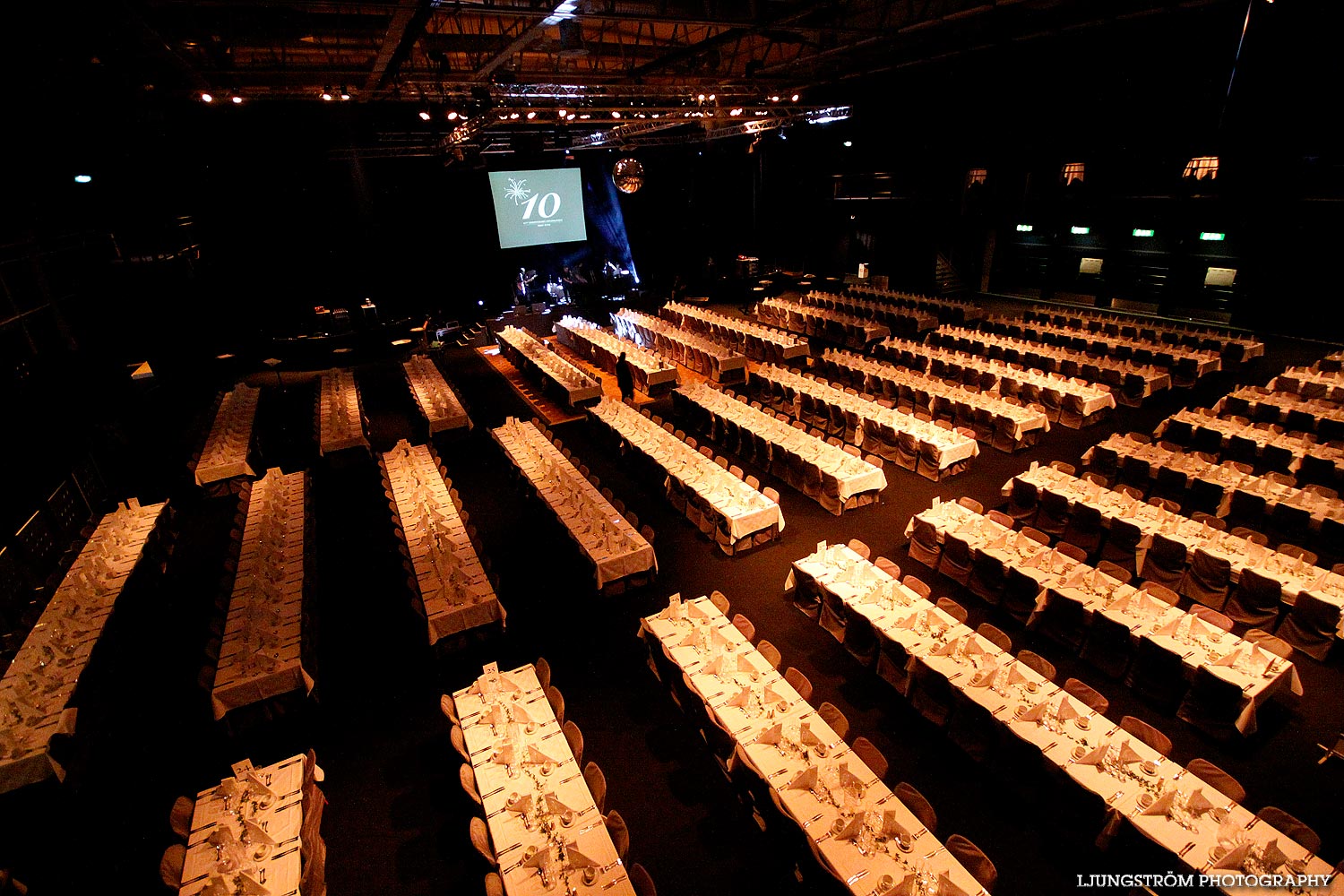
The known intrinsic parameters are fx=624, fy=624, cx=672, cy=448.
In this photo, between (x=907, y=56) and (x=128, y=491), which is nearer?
(x=128, y=491)

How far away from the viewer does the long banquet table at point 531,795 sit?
379 centimetres

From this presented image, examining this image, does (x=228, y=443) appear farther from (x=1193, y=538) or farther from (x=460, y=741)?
(x=1193, y=538)

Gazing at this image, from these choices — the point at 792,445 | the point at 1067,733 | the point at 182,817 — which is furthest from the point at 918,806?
the point at 792,445

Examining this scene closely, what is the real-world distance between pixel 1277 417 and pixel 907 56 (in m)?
10.4

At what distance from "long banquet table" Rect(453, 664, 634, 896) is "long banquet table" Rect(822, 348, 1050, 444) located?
347 inches

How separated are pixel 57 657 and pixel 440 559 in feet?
12.0

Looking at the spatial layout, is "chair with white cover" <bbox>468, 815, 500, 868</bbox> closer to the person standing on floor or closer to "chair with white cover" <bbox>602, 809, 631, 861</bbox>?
"chair with white cover" <bbox>602, 809, 631, 861</bbox>

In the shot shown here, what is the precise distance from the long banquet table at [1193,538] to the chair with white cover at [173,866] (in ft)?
30.1

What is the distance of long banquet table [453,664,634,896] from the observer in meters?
3.79

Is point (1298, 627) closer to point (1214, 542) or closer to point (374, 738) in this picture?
point (1214, 542)

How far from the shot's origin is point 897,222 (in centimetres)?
2167

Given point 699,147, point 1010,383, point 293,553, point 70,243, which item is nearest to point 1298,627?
point 1010,383

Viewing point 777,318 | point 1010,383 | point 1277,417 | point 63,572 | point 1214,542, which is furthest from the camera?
point 777,318

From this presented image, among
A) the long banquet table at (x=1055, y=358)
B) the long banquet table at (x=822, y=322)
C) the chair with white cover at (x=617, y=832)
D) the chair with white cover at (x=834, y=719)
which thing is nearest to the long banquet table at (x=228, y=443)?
the chair with white cover at (x=617, y=832)
